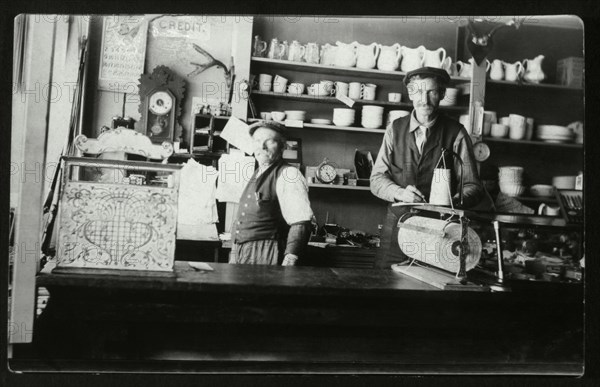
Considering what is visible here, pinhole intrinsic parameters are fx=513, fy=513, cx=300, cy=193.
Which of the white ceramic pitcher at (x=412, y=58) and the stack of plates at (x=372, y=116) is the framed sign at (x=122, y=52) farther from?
the white ceramic pitcher at (x=412, y=58)

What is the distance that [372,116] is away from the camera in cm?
219

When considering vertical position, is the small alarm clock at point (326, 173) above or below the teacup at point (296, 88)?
below

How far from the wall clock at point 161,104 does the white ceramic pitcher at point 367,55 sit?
0.78m

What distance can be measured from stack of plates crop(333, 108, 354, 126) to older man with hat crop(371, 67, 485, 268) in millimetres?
169

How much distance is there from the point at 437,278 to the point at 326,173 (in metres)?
0.65

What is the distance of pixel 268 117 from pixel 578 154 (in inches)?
48.4

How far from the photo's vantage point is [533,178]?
82.8 inches

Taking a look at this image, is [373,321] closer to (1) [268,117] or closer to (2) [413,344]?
(2) [413,344]

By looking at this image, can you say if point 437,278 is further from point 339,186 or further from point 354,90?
point 354,90

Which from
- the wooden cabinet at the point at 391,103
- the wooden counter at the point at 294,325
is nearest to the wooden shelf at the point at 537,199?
the wooden cabinet at the point at 391,103

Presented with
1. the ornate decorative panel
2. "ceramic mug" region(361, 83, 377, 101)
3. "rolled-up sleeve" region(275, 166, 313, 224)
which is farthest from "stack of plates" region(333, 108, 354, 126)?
the ornate decorative panel

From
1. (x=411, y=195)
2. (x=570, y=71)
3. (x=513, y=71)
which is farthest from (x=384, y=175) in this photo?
(x=570, y=71)

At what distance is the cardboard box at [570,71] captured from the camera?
6.54 feet

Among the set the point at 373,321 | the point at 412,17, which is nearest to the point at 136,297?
the point at 373,321
